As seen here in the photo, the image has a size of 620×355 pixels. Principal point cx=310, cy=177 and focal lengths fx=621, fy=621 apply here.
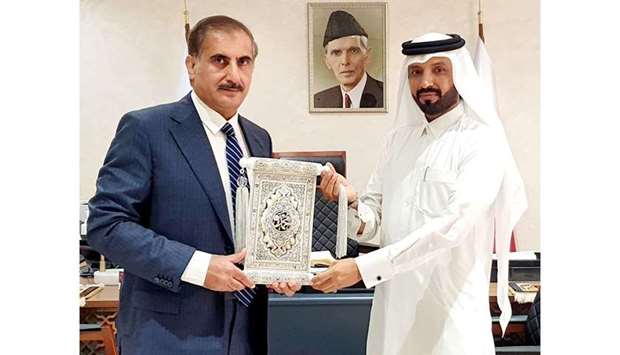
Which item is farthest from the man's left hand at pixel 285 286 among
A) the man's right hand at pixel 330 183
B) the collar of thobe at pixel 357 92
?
the collar of thobe at pixel 357 92

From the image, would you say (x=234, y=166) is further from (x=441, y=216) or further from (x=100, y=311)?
(x=100, y=311)

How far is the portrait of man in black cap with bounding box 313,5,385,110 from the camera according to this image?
3570mm

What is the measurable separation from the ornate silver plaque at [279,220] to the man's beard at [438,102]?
342 mm

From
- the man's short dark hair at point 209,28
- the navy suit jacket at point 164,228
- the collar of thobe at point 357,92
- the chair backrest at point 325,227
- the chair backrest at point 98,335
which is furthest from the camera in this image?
the collar of thobe at point 357,92

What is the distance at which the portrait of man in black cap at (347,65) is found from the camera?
11.7 ft

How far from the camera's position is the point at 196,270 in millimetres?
1377

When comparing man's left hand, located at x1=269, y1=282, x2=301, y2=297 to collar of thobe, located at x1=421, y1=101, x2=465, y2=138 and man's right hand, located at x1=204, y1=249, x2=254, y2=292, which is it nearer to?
man's right hand, located at x1=204, y1=249, x2=254, y2=292

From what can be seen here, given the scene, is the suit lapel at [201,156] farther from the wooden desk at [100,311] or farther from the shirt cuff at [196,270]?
the wooden desk at [100,311]

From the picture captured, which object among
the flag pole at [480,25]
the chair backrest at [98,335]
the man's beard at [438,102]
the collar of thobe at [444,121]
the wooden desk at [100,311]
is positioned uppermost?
the flag pole at [480,25]

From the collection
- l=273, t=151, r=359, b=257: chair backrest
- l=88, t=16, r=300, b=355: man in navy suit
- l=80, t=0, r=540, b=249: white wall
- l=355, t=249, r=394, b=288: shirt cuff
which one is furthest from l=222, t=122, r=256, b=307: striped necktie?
l=80, t=0, r=540, b=249: white wall

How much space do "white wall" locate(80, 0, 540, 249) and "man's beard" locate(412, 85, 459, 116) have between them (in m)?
1.79

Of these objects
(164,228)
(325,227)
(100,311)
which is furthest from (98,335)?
(164,228)

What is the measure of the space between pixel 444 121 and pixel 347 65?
239 cm

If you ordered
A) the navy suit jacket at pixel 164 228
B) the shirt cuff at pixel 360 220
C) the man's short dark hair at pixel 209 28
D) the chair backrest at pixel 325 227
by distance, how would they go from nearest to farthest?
1. the navy suit jacket at pixel 164 228
2. the man's short dark hair at pixel 209 28
3. the shirt cuff at pixel 360 220
4. the chair backrest at pixel 325 227
